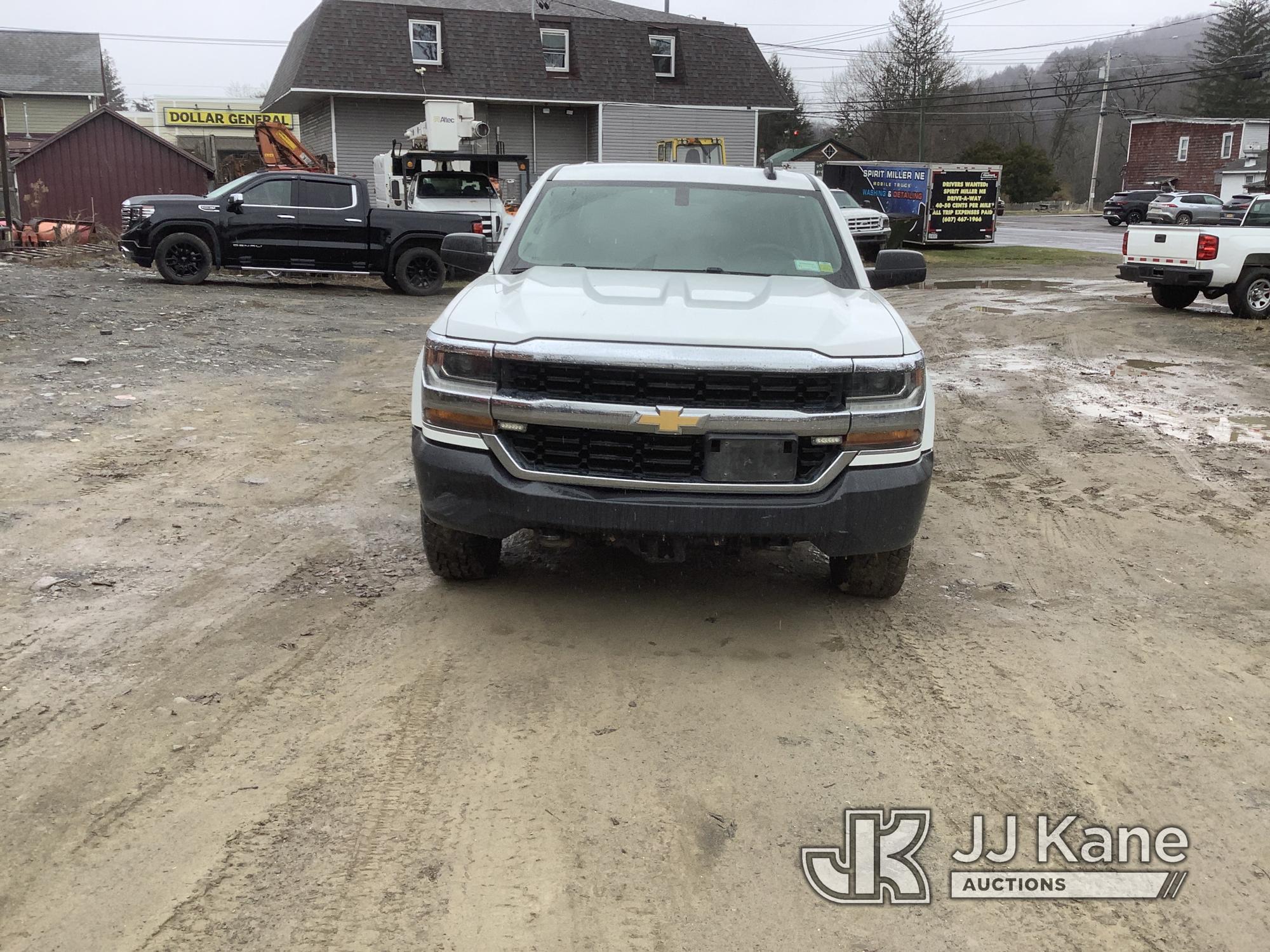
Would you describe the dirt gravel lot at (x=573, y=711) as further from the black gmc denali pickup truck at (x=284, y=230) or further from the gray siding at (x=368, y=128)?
the gray siding at (x=368, y=128)

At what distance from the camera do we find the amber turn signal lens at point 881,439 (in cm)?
398

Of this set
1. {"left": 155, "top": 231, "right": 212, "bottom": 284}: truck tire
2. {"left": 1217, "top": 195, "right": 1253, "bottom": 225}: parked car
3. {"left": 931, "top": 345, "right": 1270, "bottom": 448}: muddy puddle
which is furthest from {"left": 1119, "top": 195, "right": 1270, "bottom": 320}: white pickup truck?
{"left": 155, "top": 231, "right": 212, "bottom": 284}: truck tire

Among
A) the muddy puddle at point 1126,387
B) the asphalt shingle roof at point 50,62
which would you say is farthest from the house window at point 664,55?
the asphalt shingle roof at point 50,62

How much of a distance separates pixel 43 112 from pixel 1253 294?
5028 cm

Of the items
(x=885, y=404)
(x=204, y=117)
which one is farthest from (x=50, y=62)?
(x=885, y=404)

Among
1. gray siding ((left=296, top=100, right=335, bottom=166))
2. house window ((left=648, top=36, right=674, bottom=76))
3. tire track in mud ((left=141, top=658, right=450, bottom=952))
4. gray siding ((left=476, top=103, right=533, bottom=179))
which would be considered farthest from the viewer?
house window ((left=648, top=36, right=674, bottom=76))

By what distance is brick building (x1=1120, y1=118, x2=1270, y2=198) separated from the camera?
62750 mm

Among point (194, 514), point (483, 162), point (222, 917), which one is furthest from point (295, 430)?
point (483, 162)

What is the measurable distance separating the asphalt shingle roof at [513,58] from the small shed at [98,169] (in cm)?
401

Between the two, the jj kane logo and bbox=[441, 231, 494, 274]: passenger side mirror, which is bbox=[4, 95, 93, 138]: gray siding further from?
the jj kane logo

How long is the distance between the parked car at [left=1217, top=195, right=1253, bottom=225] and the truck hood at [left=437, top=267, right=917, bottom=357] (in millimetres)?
16288

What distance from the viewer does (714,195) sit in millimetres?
5512

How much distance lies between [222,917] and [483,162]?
20.1 meters

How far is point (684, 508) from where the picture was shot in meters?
3.90
